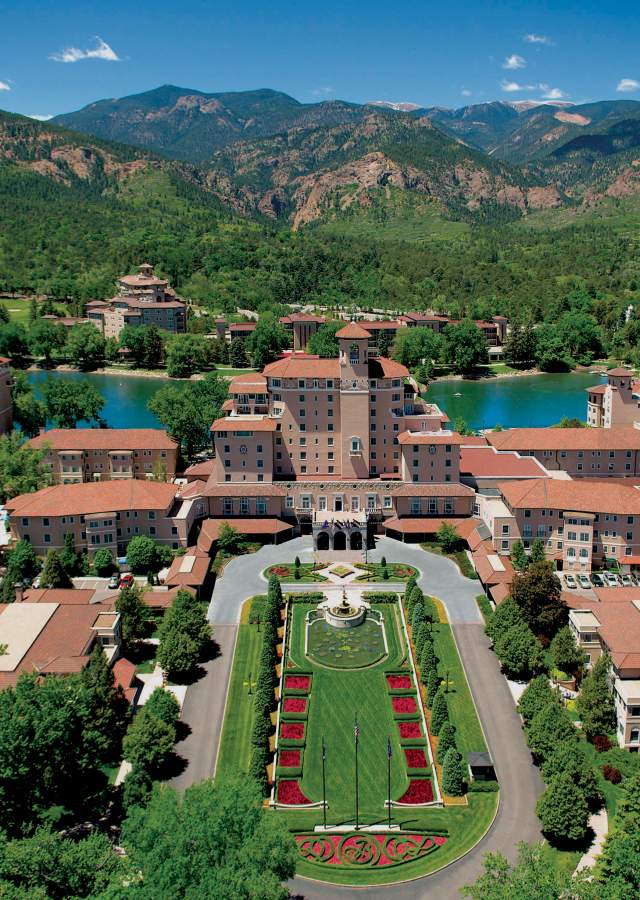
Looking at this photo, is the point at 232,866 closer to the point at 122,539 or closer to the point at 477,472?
the point at 122,539

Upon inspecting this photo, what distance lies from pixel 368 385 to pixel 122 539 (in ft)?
66.3

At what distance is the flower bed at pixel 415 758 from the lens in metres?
35.6

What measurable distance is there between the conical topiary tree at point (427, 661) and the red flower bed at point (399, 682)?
752 millimetres

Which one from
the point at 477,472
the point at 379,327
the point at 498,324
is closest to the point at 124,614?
the point at 477,472

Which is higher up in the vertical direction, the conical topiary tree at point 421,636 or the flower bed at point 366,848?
the conical topiary tree at point 421,636

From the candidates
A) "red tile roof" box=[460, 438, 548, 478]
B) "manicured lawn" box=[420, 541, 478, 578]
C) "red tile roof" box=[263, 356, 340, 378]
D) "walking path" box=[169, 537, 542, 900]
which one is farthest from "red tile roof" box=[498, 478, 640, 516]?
"red tile roof" box=[263, 356, 340, 378]

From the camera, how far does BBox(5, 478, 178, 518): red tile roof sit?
53.5m

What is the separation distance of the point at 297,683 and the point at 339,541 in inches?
652

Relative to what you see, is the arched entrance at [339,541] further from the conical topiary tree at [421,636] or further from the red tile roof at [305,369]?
the conical topiary tree at [421,636]

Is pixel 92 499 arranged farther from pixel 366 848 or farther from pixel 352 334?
pixel 366 848

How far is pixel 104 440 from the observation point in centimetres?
6600

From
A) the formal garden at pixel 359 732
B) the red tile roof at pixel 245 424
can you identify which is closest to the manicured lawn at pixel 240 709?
the formal garden at pixel 359 732

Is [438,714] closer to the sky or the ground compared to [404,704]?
closer to the sky

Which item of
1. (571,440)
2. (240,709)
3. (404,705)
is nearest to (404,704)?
(404,705)
